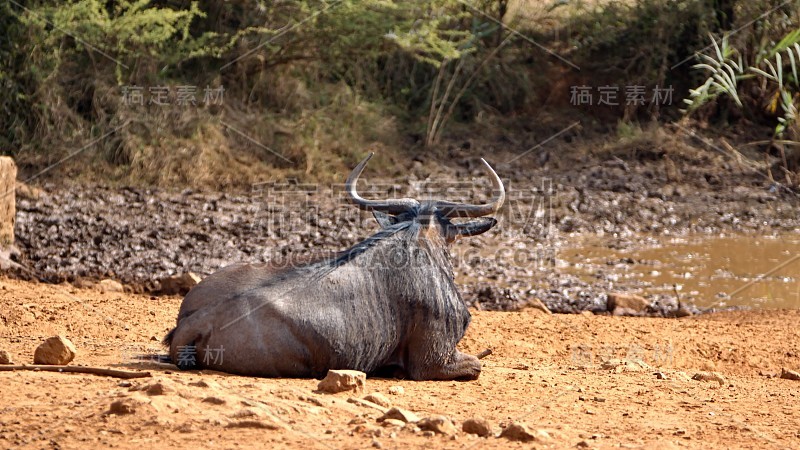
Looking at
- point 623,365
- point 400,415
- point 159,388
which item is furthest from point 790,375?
point 159,388

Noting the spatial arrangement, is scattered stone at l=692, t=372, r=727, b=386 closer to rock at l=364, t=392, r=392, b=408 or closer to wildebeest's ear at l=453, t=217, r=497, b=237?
wildebeest's ear at l=453, t=217, r=497, b=237

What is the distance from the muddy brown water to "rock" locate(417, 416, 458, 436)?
5886 mm

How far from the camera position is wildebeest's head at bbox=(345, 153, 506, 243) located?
289 inches

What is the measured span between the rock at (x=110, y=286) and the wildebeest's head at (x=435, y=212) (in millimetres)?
3293

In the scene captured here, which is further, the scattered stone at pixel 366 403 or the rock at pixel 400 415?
the scattered stone at pixel 366 403

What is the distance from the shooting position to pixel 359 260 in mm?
6883

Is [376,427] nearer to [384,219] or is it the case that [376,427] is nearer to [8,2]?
[384,219]

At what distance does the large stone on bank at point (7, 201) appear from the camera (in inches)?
395

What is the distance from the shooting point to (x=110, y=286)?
9.81 meters

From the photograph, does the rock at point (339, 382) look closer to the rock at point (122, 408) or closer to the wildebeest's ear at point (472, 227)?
the rock at point (122, 408)

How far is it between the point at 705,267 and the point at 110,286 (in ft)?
19.5

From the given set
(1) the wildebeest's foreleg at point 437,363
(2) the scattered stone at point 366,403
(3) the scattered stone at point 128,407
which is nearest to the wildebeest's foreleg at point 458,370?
(1) the wildebeest's foreleg at point 437,363

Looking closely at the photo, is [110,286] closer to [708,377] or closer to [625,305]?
[625,305]

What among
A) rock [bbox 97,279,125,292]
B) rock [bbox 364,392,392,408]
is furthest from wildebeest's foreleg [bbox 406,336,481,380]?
rock [bbox 97,279,125,292]
